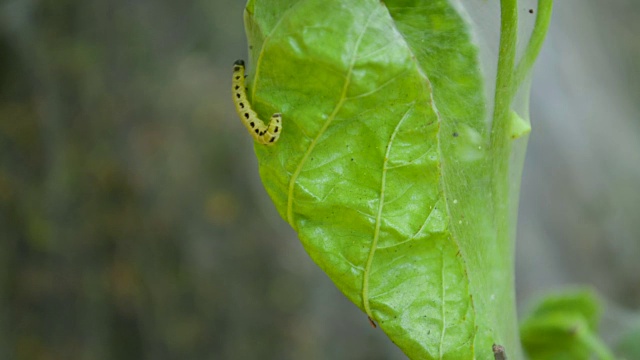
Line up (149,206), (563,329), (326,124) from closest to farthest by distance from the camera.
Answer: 1. (326,124)
2. (563,329)
3. (149,206)

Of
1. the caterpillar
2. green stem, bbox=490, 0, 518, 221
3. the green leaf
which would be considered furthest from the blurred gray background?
green stem, bbox=490, 0, 518, 221

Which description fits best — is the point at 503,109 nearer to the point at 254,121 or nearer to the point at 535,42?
the point at 535,42

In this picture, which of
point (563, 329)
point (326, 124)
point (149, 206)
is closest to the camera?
point (326, 124)

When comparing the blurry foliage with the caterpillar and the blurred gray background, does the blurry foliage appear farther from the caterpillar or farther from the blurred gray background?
the caterpillar

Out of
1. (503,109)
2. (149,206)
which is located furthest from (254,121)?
(149,206)

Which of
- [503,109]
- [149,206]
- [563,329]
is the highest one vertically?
[503,109]

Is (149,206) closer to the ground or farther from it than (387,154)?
closer to the ground

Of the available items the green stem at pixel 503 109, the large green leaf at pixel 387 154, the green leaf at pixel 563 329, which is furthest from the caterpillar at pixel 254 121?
the green leaf at pixel 563 329

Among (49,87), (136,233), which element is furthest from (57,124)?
(136,233)
